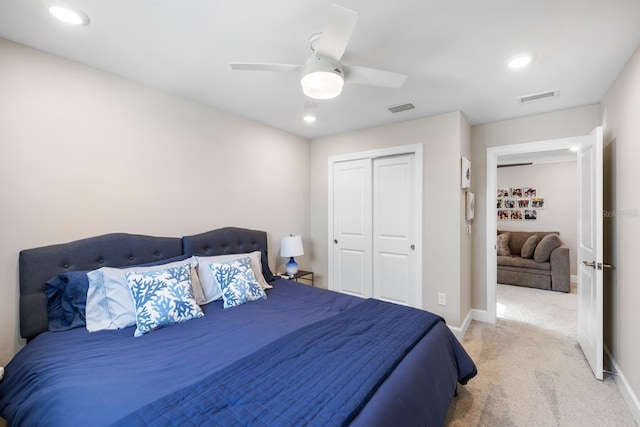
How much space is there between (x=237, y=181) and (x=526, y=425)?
10.5 ft

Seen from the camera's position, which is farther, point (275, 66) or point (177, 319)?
point (177, 319)

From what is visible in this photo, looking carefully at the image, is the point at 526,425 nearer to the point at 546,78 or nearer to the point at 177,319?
the point at 177,319

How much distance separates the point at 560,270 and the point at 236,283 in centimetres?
528

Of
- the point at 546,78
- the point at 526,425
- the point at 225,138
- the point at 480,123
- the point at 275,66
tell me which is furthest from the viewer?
the point at 480,123

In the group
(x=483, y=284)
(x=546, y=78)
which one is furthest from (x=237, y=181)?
(x=483, y=284)

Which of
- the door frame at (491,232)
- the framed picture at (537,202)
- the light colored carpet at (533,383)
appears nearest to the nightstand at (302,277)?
the light colored carpet at (533,383)

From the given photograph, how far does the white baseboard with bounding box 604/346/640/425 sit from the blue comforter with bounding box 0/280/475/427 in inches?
40.0

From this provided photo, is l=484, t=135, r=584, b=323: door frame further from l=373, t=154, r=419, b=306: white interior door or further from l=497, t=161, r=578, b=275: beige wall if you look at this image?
l=497, t=161, r=578, b=275: beige wall

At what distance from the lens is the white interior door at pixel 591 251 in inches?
90.1

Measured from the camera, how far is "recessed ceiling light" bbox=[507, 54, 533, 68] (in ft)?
6.59

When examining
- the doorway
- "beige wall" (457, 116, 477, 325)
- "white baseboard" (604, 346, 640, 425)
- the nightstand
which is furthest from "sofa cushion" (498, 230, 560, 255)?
the nightstand

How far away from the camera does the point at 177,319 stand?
1918mm

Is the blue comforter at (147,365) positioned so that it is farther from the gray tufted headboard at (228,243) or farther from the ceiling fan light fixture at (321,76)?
the ceiling fan light fixture at (321,76)

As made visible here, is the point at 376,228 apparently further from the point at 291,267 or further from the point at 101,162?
the point at 101,162
